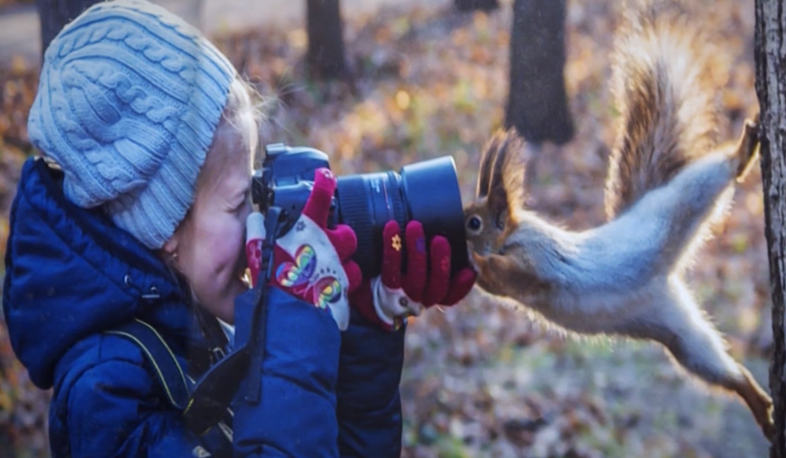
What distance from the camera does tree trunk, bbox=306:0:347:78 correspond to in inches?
99.0

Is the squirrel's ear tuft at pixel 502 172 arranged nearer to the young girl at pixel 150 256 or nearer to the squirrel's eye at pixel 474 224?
the squirrel's eye at pixel 474 224

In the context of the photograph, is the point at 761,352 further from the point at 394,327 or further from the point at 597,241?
the point at 394,327

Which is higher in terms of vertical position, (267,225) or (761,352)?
(267,225)

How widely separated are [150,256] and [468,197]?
267 cm

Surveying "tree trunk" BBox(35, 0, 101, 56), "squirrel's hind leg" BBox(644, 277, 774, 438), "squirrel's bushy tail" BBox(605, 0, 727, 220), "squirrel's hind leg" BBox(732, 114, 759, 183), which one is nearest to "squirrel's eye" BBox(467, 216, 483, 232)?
"squirrel's bushy tail" BBox(605, 0, 727, 220)

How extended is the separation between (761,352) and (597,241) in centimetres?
207

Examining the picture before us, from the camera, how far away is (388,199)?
4.73 ft

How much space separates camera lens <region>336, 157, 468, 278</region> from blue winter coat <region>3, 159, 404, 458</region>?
200 millimetres

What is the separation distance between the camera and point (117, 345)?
4.11 feet

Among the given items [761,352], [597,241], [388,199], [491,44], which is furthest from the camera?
[491,44]

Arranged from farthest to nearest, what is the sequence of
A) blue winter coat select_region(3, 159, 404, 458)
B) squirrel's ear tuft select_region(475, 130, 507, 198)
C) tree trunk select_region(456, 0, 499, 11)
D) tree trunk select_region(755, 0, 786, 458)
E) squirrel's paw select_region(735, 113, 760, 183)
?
tree trunk select_region(456, 0, 499, 11) < squirrel's ear tuft select_region(475, 130, 507, 198) < squirrel's paw select_region(735, 113, 760, 183) < tree trunk select_region(755, 0, 786, 458) < blue winter coat select_region(3, 159, 404, 458)

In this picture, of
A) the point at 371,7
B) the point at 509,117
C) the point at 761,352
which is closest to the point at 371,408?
the point at 509,117

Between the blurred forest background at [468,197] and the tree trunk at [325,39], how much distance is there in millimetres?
76

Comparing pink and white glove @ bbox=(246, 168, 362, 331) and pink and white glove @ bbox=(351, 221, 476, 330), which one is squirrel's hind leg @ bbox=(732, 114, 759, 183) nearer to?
pink and white glove @ bbox=(351, 221, 476, 330)
